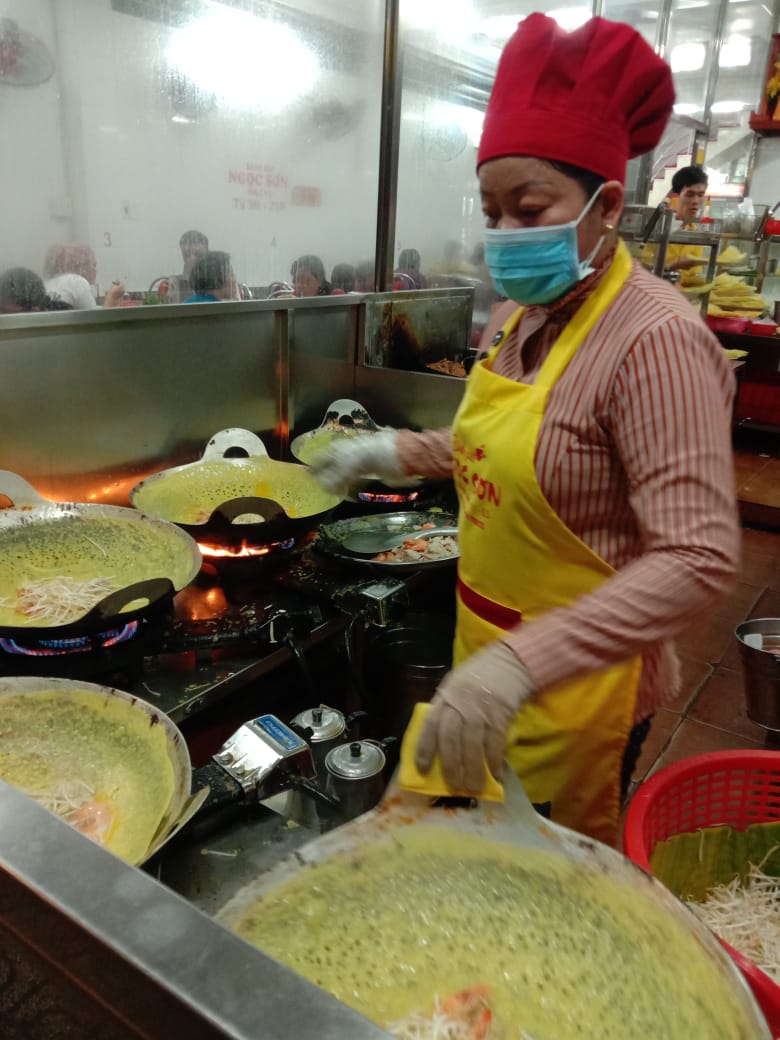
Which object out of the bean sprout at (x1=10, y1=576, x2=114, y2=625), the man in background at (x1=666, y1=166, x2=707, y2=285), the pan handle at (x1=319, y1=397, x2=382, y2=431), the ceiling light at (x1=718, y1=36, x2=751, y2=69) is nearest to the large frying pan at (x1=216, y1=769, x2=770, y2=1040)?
the bean sprout at (x1=10, y1=576, x2=114, y2=625)

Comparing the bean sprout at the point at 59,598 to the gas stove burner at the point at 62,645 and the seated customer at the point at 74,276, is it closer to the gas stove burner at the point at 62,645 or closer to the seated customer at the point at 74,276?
the gas stove burner at the point at 62,645

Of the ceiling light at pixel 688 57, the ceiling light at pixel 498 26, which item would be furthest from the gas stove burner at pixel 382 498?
the ceiling light at pixel 688 57

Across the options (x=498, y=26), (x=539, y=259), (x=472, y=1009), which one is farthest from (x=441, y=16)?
(x=472, y=1009)

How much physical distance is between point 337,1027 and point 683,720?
2.99 meters

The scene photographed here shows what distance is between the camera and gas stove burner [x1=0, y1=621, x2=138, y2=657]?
1.41m

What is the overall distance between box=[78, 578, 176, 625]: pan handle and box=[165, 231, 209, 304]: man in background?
1.24 m

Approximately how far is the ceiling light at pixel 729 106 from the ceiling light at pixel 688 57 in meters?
0.95

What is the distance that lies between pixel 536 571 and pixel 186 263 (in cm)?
172

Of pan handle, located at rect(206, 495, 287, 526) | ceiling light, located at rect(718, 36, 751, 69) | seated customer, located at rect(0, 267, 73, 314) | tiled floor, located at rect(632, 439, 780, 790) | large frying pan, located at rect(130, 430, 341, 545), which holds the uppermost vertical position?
ceiling light, located at rect(718, 36, 751, 69)

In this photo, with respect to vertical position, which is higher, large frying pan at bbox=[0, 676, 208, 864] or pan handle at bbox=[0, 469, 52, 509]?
pan handle at bbox=[0, 469, 52, 509]

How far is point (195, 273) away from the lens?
2.46 m

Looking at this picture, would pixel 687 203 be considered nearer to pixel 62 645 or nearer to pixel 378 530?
pixel 378 530

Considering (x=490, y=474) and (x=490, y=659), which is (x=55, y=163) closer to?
(x=490, y=474)

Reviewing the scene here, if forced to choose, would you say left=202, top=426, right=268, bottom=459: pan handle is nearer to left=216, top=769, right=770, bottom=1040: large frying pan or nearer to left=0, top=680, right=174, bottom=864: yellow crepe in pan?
left=0, top=680, right=174, bottom=864: yellow crepe in pan
